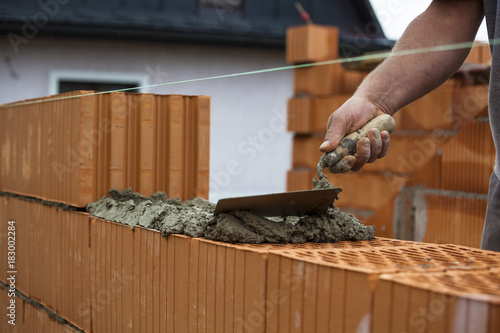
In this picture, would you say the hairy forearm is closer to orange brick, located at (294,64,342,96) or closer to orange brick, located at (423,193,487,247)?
orange brick, located at (423,193,487,247)

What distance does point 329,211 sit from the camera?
296 centimetres

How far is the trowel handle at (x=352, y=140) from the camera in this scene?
9.24 ft

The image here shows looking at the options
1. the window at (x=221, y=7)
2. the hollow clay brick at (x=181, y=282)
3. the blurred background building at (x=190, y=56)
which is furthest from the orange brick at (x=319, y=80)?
the hollow clay brick at (x=181, y=282)

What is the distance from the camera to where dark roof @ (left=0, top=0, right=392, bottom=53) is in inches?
425

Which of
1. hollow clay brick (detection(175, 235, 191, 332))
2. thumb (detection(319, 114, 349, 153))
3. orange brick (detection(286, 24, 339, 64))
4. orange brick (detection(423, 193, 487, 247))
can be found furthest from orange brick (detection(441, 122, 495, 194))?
hollow clay brick (detection(175, 235, 191, 332))

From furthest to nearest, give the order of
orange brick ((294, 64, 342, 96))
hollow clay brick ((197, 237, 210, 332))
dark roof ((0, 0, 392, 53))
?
dark roof ((0, 0, 392, 53)) < orange brick ((294, 64, 342, 96)) < hollow clay brick ((197, 237, 210, 332))

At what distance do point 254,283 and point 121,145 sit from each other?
166cm

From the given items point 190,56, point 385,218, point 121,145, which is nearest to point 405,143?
point 385,218

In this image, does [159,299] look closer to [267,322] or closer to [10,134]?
[267,322]

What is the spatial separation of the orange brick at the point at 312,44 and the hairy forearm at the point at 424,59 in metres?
5.25

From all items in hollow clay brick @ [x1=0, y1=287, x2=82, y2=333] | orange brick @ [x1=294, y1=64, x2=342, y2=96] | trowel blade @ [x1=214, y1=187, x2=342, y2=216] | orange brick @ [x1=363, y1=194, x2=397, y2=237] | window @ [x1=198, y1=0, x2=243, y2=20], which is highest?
window @ [x1=198, y1=0, x2=243, y2=20]

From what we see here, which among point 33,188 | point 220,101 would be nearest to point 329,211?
point 33,188

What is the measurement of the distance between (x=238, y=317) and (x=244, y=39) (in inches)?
372

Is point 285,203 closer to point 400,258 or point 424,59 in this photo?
point 400,258
